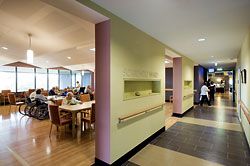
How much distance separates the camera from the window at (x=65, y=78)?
1366 centimetres

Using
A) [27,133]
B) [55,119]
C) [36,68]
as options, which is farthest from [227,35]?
[36,68]

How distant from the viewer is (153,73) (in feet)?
12.9

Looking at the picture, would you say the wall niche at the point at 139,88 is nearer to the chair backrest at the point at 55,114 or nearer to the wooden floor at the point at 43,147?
the wooden floor at the point at 43,147

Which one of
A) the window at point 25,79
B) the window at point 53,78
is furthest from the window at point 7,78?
the window at point 53,78

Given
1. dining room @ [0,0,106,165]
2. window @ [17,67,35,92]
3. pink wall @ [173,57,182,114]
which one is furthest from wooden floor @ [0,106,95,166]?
window @ [17,67,35,92]

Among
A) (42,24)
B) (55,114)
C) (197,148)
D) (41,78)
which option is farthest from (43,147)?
(41,78)

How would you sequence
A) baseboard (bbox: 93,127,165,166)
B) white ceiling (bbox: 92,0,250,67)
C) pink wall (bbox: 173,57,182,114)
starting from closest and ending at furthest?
white ceiling (bbox: 92,0,250,67) < baseboard (bbox: 93,127,165,166) < pink wall (bbox: 173,57,182,114)

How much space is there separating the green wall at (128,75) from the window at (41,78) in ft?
36.6

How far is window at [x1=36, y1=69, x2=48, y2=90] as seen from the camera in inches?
464

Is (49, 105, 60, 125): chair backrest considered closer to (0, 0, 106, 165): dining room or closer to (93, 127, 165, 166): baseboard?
(0, 0, 106, 165): dining room

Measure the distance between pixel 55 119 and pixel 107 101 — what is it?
221 centimetres

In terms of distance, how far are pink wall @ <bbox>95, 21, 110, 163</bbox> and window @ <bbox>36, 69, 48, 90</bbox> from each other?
11.3 meters

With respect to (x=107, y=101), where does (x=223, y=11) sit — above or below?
above

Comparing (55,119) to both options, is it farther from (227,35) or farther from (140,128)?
(227,35)
